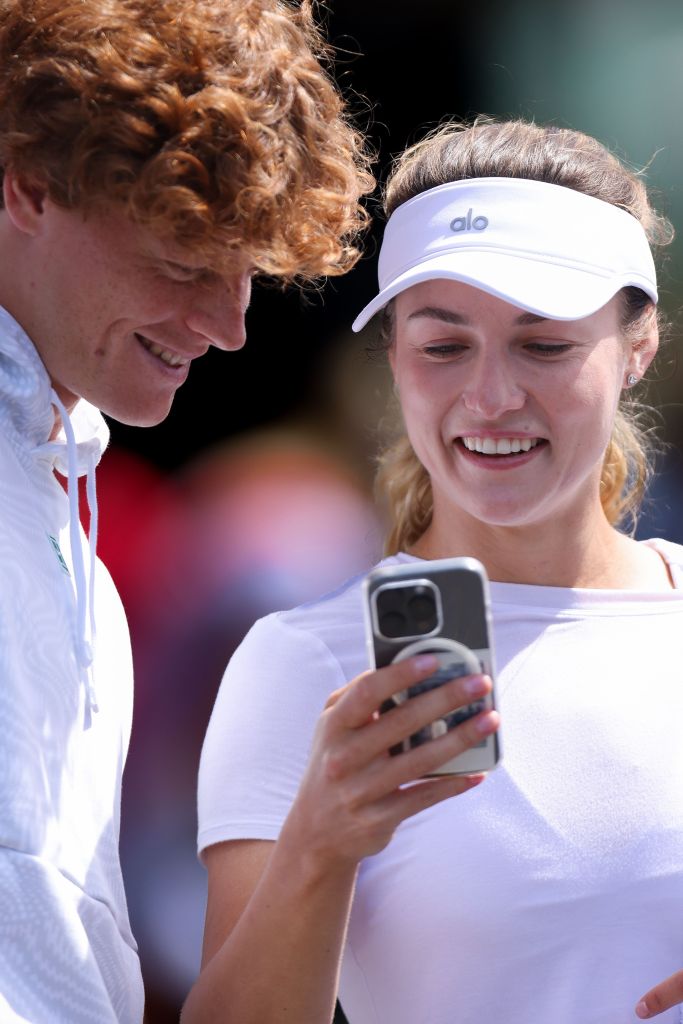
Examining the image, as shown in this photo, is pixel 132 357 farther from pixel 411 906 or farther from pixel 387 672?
pixel 411 906

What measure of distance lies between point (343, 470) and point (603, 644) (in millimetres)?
1764

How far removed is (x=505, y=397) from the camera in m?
1.64

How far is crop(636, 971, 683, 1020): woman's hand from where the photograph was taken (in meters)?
1.39

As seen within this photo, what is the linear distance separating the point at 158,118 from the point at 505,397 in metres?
0.57

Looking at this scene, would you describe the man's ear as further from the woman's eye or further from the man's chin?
the woman's eye

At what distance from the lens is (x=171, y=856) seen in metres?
3.12

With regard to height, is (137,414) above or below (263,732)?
above

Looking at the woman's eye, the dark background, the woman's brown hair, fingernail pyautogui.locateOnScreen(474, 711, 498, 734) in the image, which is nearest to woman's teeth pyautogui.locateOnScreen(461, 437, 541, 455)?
the woman's eye

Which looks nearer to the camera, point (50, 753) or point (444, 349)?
point (50, 753)

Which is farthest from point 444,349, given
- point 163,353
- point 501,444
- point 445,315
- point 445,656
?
point 445,656

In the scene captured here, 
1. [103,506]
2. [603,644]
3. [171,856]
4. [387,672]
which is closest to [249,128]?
[387,672]

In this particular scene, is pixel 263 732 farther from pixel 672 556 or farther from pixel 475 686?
pixel 672 556

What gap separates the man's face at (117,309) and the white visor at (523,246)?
11.2 inches

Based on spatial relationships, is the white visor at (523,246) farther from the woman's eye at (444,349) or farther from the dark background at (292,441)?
→ the dark background at (292,441)
